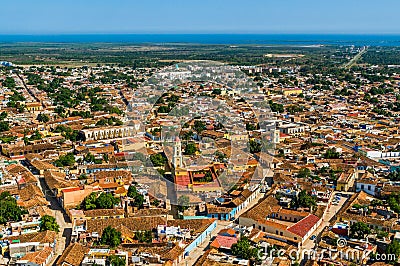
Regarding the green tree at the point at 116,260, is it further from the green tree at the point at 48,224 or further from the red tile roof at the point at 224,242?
the green tree at the point at 48,224

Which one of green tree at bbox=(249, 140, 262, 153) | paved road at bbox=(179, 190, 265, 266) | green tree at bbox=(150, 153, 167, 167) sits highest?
green tree at bbox=(150, 153, 167, 167)

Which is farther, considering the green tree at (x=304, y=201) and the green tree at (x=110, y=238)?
the green tree at (x=304, y=201)

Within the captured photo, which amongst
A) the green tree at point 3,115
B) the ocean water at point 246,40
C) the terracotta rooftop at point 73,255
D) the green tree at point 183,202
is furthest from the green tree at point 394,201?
the ocean water at point 246,40

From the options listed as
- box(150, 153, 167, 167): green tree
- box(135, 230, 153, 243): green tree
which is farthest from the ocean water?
box(135, 230, 153, 243): green tree

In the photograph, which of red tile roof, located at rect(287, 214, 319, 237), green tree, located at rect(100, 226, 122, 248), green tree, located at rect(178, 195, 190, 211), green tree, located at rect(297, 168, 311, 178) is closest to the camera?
green tree, located at rect(100, 226, 122, 248)

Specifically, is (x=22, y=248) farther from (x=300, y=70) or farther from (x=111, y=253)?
(x=300, y=70)

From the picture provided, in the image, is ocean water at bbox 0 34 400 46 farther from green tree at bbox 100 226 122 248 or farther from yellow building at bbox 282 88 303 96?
green tree at bbox 100 226 122 248
